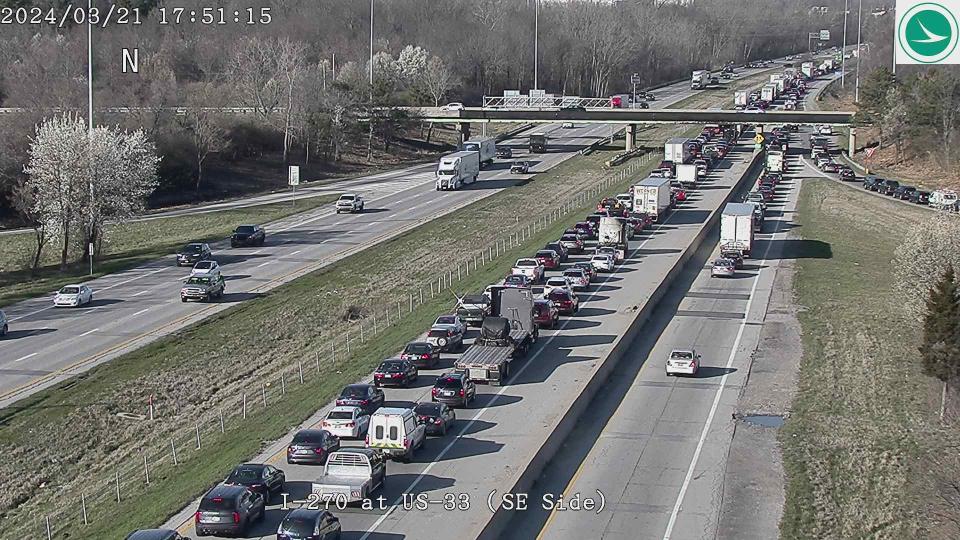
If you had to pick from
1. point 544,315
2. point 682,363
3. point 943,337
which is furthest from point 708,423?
point 544,315

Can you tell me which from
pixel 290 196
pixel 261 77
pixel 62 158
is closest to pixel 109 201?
pixel 62 158

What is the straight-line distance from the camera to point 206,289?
66562mm

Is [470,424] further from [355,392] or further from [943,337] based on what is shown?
[943,337]

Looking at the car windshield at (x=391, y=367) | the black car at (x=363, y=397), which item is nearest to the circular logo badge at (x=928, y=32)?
the car windshield at (x=391, y=367)

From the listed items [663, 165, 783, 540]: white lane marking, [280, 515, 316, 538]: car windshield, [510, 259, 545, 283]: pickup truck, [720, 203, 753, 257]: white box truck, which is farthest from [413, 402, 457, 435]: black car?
[720, 203, 753, 257]: white box truck

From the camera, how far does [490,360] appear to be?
157 feet

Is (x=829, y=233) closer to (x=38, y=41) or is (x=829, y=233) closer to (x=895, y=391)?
(x=895, y=391)

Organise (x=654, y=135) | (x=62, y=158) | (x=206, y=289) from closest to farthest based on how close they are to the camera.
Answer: (x=206, y=289)
(x=62, y=158)
(x=654, y=135)

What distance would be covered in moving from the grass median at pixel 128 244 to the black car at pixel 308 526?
4130 centimetres

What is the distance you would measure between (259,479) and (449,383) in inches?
436

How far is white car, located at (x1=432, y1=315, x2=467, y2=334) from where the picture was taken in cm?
5388

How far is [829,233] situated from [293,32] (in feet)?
366

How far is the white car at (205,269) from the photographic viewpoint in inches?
2699

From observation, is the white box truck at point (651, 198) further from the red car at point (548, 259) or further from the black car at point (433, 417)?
the black car at point (433, 417)
